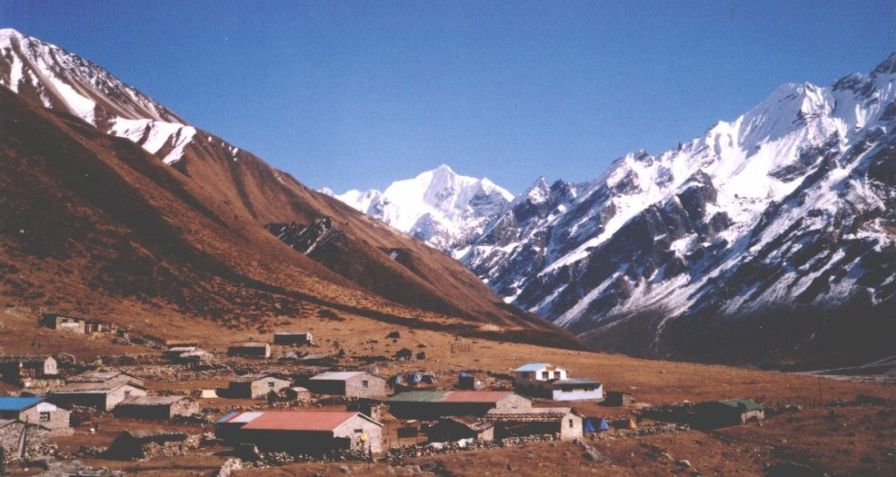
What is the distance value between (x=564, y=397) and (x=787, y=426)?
21782mm

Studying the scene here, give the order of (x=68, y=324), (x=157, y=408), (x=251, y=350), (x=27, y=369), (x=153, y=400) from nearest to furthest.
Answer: (x=157, y=408)
(x=153, y=400)
(x=27, y=369)
(x=68, y=324)
(x=251, y=350)

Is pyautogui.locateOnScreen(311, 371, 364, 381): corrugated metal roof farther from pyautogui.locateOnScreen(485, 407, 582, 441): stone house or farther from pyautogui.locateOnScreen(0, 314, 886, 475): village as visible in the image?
pyautogui.locateOnScreen(485, 407, 582, 441): stone house

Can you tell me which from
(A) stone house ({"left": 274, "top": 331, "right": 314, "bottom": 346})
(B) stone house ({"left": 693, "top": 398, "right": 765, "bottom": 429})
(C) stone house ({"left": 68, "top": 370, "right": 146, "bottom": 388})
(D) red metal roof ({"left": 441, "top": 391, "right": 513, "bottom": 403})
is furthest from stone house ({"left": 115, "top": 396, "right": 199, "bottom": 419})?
(A) stone house ({"left": 274, "top": 331, "right": 314, "bottom": 346})

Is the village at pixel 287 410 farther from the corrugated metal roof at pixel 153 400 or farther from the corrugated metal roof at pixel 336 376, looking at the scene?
the corrugated metal roof at pixel 336 376

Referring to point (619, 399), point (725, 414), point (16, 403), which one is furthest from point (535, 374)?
point (16, 403)

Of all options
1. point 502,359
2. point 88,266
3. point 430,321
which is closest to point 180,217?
point 88,266

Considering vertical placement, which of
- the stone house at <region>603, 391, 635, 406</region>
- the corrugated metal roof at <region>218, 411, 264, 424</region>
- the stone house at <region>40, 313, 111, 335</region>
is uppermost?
the stone house at <region>40, 313, 111, 335</region>

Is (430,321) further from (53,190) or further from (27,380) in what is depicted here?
(27,380)

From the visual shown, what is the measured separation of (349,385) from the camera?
7194 centimetres

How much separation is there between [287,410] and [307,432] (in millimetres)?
14301

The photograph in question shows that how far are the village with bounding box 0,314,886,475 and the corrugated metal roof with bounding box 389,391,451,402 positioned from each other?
0.11m

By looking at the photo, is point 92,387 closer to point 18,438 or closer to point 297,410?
point 297,410

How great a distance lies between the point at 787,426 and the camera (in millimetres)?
62750

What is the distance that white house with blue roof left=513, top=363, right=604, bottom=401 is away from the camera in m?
78.3
